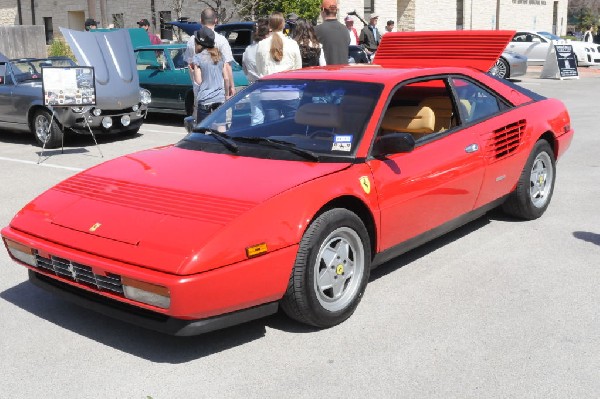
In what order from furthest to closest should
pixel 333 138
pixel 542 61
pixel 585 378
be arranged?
1. pixel 542 61
2. pixel 333 138
3. pixel 585 378

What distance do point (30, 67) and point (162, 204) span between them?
8579 millimetres

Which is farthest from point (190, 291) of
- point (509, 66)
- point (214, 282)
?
point (509, 66)

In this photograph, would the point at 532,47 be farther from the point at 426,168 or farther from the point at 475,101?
the point at 426,168

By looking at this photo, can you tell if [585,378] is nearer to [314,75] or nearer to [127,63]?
[314,75]

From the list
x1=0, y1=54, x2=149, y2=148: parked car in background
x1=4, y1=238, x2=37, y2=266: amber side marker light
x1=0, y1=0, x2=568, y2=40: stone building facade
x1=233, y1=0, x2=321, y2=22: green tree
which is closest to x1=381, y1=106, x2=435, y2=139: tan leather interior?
x1=4, y1=238, x2=37, y2=266: amber side marker light

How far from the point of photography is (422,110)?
506cm

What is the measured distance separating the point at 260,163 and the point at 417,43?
289 cm

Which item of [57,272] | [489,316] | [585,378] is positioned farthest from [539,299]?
[57,272]

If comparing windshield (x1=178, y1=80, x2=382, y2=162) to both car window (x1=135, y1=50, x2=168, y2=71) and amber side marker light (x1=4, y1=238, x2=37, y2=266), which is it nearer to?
amber side marker light (x1=4, y1=238, x2=37, y2=266)

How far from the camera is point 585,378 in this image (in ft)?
11.1

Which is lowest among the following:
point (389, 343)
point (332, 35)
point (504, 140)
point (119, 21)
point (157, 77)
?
point (389, 343)

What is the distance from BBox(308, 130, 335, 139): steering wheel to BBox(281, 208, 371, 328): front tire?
64cm

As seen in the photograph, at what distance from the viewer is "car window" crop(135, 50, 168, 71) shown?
13242mm

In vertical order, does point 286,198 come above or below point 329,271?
above
